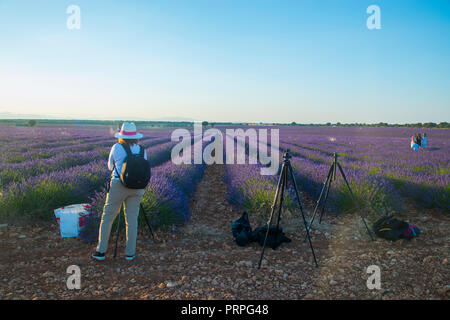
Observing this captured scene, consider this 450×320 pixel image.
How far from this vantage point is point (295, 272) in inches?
120

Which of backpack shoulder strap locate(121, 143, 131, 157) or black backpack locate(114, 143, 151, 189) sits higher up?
backpack shoulder strap locate(121, 143, 131, 157)

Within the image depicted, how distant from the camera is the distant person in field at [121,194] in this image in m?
3.14

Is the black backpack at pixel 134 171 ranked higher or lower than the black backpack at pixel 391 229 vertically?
higher

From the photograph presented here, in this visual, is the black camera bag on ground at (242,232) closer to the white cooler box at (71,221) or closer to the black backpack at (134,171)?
the black backpack at (134,171)

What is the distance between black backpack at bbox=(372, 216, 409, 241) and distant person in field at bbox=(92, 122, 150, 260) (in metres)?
3.56

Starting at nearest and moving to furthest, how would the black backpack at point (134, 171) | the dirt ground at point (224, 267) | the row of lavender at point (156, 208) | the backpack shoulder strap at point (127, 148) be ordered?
the dirt ground at point (224, 267)
the black backpack at point (134, 171)
the backpack shoulder strap at point (127, 148)
the row of lavender at point (156, 208)

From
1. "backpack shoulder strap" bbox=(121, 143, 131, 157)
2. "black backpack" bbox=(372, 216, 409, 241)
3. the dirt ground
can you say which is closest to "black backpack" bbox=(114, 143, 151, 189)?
"backpack shoulder strap" bbox=(121, 143, 131, 157)

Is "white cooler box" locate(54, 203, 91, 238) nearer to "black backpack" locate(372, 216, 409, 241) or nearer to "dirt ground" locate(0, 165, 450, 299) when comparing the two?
"dirt ground" locate(0, 165, 450, 299)

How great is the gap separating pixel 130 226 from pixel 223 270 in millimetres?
1295

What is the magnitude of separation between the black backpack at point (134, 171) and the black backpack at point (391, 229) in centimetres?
352

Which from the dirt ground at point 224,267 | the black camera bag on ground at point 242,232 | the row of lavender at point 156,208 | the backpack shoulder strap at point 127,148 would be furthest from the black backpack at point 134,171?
the black camera bag on ground at point 242,232

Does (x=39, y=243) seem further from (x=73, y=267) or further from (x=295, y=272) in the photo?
(x=295, y=272)

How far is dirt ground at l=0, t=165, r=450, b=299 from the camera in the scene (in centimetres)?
261
